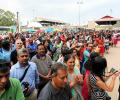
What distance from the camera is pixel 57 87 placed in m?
3.77

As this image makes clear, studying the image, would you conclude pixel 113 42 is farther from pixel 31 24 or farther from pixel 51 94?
pixel 51 94

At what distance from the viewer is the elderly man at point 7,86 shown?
3.30 m

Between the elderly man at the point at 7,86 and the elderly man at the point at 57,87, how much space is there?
31 cm

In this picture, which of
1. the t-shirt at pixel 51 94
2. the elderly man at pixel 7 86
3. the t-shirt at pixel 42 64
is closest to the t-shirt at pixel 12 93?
the elderly man at pixel 7 86

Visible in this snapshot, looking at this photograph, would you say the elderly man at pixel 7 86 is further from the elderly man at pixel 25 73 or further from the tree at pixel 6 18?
the tree at pixel 6 18

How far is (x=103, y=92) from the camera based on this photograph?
5.00 metres

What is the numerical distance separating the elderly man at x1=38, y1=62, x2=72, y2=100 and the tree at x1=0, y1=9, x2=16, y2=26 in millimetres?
114782

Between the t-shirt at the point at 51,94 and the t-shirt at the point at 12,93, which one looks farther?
the t-shirt at the point at 51,94

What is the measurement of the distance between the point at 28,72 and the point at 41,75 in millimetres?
1464

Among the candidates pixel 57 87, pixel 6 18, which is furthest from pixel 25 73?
pixel 6 18

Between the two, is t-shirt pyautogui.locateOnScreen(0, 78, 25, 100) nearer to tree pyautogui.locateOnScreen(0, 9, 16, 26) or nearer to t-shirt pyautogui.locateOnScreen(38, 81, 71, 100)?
t-shirt pyautogui.locateOnScreen(38, 81, 71, 100)

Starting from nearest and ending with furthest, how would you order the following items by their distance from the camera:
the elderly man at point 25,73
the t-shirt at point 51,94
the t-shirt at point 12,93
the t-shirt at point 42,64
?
the t-shirt at point 12,93 → the t-shirt at point 51,94 → the elderly man at point 25,73 → the t-shirt at point 42,64

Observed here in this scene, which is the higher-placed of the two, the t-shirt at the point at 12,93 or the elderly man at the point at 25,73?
the t-shirt at the point at 12,93

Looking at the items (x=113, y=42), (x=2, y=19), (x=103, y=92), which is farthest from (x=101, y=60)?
(x=2, y=19)
